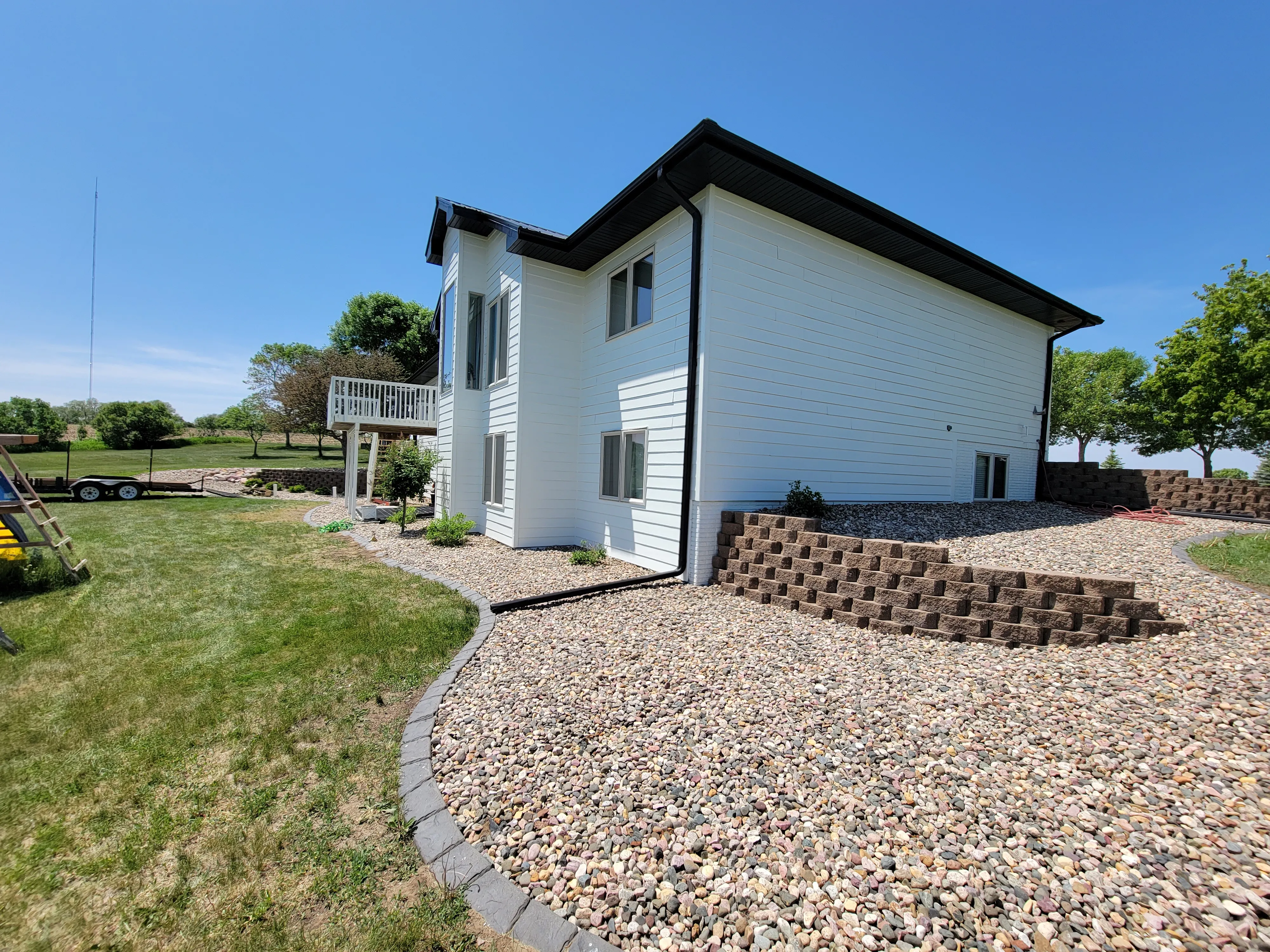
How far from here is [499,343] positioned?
1018 cm

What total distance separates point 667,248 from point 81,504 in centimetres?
1759

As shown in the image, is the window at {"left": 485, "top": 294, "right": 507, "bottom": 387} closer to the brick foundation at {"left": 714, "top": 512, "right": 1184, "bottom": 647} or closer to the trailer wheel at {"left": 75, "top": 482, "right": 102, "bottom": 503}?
the brick foundation at {"left": 714, "top": 512, "right": 1184, "bottom": 647}

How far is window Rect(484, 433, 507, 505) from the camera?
32.2 feet

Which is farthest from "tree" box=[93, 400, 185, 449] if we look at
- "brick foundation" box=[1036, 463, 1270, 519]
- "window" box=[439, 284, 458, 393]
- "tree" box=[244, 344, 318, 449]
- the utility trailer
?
"brick foundation" box=[1036, 463, 1270, 519]

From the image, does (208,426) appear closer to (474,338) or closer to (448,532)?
(474,338)

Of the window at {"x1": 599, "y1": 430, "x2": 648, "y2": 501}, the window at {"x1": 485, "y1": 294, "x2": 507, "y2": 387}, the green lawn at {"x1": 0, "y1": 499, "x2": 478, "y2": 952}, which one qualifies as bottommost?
the green lawn at {"x1": 0, "y1": 499, "x2": 478, "y2": 952}

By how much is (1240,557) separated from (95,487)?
24.7 metres

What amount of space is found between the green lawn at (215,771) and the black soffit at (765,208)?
580 cm

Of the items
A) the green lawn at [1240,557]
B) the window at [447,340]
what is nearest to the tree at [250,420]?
the window at [447,340]

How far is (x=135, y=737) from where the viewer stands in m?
2.92

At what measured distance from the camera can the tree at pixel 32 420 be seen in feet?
103

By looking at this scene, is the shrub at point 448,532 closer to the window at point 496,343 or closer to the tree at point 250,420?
the window at point 496,343

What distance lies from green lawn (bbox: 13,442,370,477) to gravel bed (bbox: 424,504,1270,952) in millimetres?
25248

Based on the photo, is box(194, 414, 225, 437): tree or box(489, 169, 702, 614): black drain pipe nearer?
box(489, 169, 702, 614): black drain pipe
